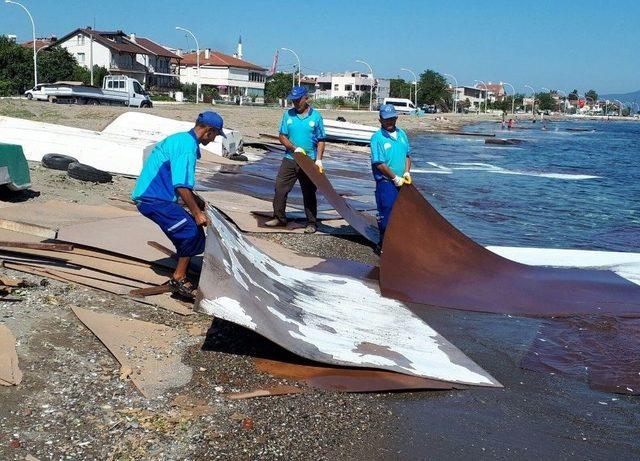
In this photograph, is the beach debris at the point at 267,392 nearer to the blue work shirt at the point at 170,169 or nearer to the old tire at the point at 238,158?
the blue work shirt at the point at 170,169

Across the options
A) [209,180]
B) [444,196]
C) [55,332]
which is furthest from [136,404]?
[444,196]

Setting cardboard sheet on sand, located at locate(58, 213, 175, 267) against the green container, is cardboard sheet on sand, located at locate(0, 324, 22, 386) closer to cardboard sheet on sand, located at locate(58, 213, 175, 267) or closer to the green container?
cardboard sheet on sand, located at locate(58, 213, 175, 267)

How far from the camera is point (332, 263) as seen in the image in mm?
A: 7719

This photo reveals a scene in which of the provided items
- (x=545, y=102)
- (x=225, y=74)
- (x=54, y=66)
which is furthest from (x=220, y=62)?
(x=545, y=102)

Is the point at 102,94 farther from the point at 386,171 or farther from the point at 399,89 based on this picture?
the point at 399,89

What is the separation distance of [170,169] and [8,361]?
1.91m

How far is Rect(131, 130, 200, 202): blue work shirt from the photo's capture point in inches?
214

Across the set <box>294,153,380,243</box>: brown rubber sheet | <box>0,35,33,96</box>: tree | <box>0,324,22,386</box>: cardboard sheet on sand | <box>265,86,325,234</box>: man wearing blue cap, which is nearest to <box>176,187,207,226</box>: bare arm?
<box>0,324,22,386</box>: cardboard sheet on sand

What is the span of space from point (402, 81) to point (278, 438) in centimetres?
13064

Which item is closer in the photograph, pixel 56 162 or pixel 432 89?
pixel 56 162

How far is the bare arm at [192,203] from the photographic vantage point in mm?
5430

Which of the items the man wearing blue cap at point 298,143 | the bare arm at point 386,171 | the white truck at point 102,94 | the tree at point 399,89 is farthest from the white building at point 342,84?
the bare arm at point 386,171

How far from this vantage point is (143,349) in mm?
4867

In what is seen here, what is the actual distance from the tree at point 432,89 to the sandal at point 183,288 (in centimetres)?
12488
